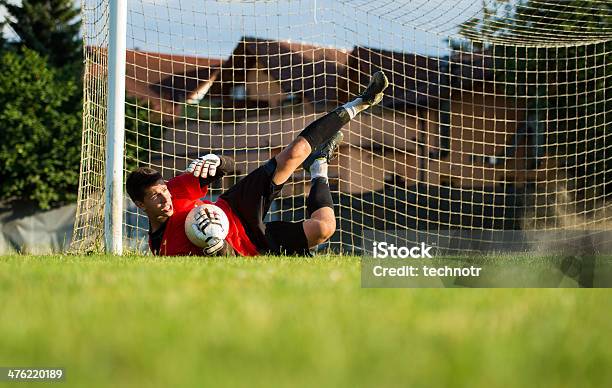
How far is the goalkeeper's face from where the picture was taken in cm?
509

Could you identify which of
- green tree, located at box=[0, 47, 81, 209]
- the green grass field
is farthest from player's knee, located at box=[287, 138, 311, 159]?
green tree, located at box=[0, 47, 81, 209]

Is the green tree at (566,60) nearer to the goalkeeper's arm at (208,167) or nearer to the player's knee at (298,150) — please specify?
the player's knee at (298,150)

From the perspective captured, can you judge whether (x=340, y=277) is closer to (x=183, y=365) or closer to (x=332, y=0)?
(x=183, y=365)

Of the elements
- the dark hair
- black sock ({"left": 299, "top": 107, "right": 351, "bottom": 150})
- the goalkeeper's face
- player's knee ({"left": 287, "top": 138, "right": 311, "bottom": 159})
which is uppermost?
black sock ({"left": 299, "top": 107, "right": 351, "bottom": 150})

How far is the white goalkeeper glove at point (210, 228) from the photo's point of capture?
15.9 ft

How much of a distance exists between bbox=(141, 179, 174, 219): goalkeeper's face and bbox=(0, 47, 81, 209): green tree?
11.5 meters

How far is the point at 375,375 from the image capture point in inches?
52.0

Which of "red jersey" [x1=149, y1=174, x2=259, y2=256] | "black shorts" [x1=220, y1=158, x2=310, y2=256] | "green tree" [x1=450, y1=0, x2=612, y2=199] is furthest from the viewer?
"green tree" [x1=450, y1=0, x2=612, y2=199]

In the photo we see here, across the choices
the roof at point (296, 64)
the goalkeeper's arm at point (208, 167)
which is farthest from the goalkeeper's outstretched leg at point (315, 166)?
the roof at point (296, 64)

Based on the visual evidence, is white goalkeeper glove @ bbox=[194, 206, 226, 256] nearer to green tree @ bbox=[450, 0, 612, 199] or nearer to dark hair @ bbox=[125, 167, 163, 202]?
dark hair @ bbox=[125, 167, 163, 202]

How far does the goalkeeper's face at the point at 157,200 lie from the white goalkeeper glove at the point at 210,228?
37 centimetres

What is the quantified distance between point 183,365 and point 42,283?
147cm

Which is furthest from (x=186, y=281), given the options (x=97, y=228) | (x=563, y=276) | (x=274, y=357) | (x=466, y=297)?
(x=97, y=228)

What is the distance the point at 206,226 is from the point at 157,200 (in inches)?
21.1
